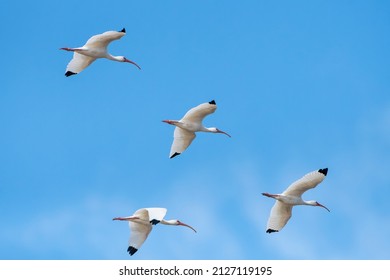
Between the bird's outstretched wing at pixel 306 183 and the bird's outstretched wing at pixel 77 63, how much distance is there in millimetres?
9150

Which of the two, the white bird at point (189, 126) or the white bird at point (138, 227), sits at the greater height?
the white bird at point (189, 126)

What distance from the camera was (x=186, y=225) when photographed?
113ft

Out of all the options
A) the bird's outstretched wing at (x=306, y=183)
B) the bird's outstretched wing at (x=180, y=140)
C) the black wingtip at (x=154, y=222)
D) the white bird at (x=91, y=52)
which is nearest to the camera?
the black wingtip at (x=154, y=222)

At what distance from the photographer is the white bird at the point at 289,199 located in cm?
3197

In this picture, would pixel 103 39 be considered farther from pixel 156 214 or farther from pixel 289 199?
pixel 289 199

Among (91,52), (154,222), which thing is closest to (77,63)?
(91,52)

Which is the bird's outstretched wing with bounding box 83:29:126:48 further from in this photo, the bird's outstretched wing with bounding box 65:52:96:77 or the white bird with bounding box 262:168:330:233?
the white bird with bounding box 262:168:330:233

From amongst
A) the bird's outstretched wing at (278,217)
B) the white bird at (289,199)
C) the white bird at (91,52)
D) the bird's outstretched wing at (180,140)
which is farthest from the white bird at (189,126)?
the bird's outstretched wing at (278,217)

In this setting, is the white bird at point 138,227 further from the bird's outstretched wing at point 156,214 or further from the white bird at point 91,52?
the white bird at point 91,52

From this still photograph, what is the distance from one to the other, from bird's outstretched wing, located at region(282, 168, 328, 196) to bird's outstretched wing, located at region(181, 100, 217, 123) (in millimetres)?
4057

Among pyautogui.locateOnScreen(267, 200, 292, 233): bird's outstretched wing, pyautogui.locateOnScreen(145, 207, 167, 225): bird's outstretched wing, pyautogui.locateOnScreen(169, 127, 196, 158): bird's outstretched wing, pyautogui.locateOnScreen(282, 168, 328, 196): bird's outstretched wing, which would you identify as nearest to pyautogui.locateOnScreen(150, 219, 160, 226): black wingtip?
pyautogui.locateOnScreen(145, 207, 167, 225): bird's outstretched wing

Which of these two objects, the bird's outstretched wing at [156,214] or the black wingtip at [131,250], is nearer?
the bird's outstretched wing at [156,214]

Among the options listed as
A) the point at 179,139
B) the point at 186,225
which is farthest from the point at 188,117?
the point at 186,225
